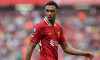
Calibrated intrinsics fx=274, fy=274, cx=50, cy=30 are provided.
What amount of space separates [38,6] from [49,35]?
1606 centimetres

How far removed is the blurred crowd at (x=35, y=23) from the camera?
16234mm

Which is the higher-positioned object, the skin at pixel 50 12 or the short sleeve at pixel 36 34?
the skin at pixel 50 12

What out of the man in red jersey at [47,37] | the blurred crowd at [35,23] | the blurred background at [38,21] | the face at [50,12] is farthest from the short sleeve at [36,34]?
the blurred crowd at [35,23]

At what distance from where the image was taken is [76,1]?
20297 mm

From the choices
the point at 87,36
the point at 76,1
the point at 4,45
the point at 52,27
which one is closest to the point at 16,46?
the point at 4,45

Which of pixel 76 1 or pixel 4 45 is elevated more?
pixel 76 1

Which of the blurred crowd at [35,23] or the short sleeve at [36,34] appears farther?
the blurred crowd at [35,23]

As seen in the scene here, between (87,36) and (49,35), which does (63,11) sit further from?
(49,35)

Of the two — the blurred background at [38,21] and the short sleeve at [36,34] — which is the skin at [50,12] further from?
the blurred background at [38,21]

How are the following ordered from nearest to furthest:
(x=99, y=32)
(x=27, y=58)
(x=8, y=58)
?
Result: (x=27, y=58)
(x=8, y=58)
(x=99, y=32)

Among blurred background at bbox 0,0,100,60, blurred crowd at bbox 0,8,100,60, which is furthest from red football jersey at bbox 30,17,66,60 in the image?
blurred crowd at bbox 0,8,100,60

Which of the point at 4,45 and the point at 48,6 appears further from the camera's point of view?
the point at 4,45

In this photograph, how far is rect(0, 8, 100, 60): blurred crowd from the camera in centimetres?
1623

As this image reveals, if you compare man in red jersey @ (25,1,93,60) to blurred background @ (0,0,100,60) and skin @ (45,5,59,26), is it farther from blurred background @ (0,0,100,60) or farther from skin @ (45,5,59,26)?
blurred background @ (0,0,100,60)
